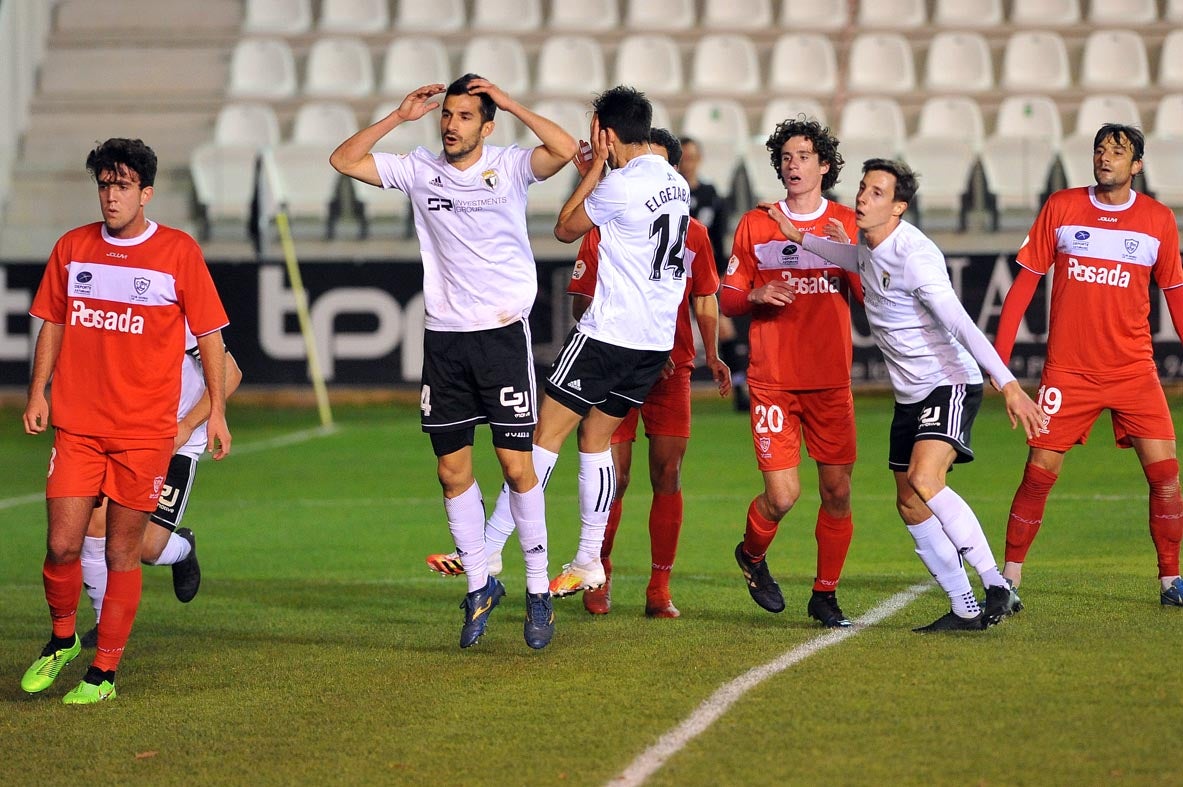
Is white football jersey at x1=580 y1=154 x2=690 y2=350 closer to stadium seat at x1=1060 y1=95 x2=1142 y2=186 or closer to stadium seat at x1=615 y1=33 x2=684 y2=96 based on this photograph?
stadium seat at x1=1060 y1=95 x2=1142 y2=186

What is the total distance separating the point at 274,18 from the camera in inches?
814

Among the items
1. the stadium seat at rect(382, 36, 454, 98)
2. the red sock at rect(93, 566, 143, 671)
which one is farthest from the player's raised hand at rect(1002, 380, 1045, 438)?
the stadium seat at rect(382, 36, 454, 98)

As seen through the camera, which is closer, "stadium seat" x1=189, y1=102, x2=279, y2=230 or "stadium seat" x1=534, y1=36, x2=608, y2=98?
"stadium seat" x1=189, y1=102, x2=279, y2=230

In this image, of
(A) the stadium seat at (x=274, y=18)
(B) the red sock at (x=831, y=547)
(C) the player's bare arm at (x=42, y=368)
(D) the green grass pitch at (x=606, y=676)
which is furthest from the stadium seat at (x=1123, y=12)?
(C) the player's bare arm at (x=42, y=368)

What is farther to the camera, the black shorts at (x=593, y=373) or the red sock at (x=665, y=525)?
the red sock at (x=665, y=525)

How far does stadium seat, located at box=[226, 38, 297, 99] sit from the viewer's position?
20.0m

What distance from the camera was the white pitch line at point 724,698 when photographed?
449cm

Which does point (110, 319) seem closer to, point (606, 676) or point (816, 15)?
point (606, 676)

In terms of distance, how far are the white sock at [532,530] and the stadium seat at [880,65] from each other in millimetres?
14181

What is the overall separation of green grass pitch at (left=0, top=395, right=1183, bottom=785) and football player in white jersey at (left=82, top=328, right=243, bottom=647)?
0.29 meters

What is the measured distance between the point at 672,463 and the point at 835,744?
253 centimetres

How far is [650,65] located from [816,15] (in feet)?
7.82

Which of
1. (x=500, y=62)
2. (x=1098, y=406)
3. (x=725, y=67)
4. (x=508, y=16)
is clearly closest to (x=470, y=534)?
(x=1098, y=406)

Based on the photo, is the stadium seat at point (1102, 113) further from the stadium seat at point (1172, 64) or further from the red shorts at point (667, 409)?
the red shorts at point (667, 409)
